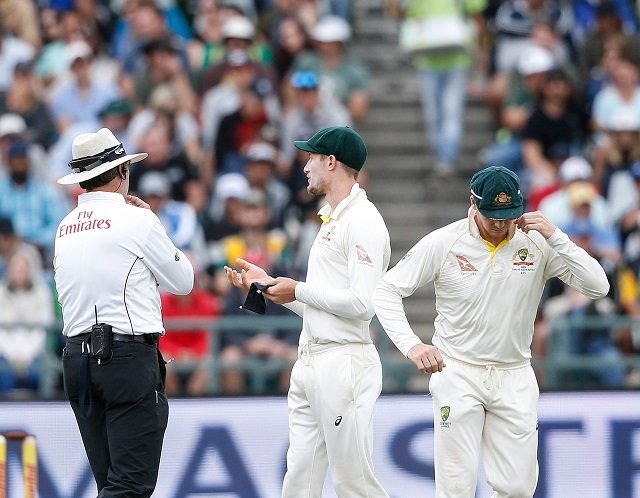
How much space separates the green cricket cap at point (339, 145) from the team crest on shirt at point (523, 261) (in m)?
1.04

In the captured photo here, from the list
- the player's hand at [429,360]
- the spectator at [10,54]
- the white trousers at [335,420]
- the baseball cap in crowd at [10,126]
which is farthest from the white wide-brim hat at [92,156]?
the spectator at [10,54]

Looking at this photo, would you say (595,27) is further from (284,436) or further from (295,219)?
(284,436)

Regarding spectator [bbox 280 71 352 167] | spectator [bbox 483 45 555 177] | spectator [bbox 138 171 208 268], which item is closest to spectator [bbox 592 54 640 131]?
→ spectator [bbox 483 45 555 177]

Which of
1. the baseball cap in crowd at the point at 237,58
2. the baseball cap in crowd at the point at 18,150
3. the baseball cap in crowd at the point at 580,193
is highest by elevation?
the baseball cap in crowd at the point at 237,58

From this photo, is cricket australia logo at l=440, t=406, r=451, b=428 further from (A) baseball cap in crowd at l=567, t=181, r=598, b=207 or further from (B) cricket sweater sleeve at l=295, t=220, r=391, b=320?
(A) baseball cap in crowd at l=567, t=181, r=598, b=207

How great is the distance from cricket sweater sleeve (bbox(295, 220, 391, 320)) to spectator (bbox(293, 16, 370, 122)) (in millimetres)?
6963

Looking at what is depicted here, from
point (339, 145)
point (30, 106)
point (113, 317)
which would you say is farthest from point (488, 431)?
point (30, 106)

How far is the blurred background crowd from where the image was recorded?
13.1m

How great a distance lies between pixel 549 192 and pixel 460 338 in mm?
5928

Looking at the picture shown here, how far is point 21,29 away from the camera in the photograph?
52.5 ft

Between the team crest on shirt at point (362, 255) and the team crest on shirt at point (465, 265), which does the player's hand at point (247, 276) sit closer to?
the team crest on shirt at point (362, 255)

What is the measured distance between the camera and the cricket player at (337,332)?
329 inches

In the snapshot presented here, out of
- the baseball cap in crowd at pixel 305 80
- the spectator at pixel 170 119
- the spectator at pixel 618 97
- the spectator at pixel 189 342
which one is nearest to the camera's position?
the spectator at pixel 189 342

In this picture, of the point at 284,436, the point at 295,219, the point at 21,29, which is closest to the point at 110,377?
the point at 284,436
